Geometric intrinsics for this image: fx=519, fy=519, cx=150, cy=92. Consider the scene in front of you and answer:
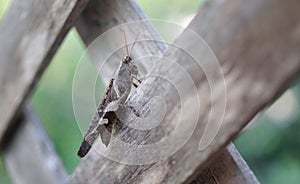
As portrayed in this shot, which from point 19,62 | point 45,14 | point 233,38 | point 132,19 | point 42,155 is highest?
point 233,38

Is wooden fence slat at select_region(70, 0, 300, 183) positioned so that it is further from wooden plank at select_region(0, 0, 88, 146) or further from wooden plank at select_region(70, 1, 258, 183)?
wooden plank at select_region(0, 0, 88, 146)

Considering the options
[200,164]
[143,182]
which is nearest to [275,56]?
→ [200,164]

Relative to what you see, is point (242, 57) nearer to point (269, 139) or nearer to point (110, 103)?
point (110, 103)

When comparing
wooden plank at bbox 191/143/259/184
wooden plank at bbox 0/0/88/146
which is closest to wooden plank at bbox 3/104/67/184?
wooden plank at bbox 0/0/88/146

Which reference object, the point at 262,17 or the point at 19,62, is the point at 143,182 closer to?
the point at 262,17

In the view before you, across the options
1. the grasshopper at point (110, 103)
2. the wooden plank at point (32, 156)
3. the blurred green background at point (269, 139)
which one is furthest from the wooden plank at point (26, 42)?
the blurred green background at point (269, 139)
